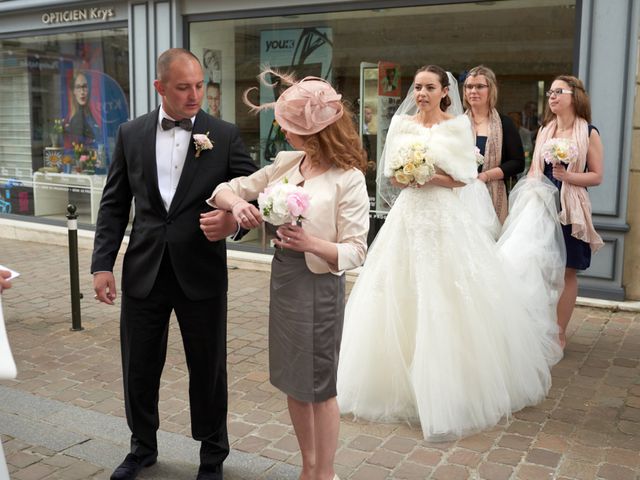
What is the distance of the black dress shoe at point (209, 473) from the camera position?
3.66 m

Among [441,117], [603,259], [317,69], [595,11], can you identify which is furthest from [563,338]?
[317,69]

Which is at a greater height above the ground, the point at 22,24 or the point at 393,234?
the point at 22,24

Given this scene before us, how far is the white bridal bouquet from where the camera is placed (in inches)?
175

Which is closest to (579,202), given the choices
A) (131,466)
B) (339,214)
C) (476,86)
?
(476,86)

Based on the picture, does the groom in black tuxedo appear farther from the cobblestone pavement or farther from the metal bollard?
the metal bollard

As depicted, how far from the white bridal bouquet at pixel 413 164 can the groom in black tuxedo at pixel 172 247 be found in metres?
1.26

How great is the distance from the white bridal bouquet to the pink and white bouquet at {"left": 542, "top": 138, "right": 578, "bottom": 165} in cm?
153

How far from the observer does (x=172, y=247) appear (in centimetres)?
345

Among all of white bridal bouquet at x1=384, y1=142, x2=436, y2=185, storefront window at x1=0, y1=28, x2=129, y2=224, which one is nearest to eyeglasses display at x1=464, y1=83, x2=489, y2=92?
white bridal bouquet at x1=384, y1=142, x2=436, y2=185

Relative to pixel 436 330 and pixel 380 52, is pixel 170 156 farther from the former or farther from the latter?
pixel 380 52

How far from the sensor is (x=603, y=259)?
23.7 feet

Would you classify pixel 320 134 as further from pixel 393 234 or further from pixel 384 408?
pixel 384 408

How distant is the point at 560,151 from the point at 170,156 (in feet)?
10.7

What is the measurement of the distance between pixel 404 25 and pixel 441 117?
4.43 metres
